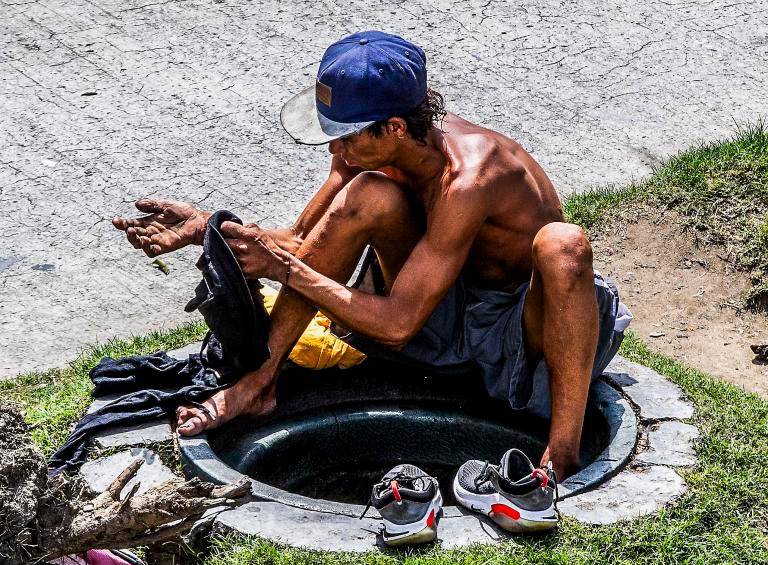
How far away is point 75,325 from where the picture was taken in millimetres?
5398

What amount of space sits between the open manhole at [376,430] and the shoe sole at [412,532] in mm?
804

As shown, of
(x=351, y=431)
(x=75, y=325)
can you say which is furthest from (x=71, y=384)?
(x=351, y=431)

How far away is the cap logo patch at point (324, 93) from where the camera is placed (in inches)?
148

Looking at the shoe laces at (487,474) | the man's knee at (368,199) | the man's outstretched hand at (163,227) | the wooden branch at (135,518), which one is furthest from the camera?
the man's outstretched hand at (163,227)

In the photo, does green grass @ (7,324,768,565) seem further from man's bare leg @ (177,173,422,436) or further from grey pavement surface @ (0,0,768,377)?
grey pavement surface @ (0,0,768,377)

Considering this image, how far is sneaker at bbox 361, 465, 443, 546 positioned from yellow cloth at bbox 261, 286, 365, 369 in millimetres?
955

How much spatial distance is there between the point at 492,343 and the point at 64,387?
1732 millimetres

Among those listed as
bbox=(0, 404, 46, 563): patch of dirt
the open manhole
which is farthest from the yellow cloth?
bbox=(0, 404, 46, 563): patch of dirt

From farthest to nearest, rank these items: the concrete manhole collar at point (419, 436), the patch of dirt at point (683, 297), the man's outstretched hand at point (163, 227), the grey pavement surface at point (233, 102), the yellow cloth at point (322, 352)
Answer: the grey pavement surface at point (233, 102) < the patch of dirt at point (683, 297) < the yellow cloth at point (322, 352) < the man's outstretched hand at point (163, 227) < the concrete manhole collar at point (419, 436)

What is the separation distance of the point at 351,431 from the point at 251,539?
1012mm

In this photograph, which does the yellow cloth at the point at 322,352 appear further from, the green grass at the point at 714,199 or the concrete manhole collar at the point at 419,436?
the green grass at the point at 714,199

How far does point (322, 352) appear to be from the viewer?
422 centimetres

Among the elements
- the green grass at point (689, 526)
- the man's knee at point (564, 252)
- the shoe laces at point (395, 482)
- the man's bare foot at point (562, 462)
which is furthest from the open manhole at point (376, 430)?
the shoe laces at point (395, 482)

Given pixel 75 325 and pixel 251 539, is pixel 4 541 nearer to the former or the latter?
pixel 251 539
